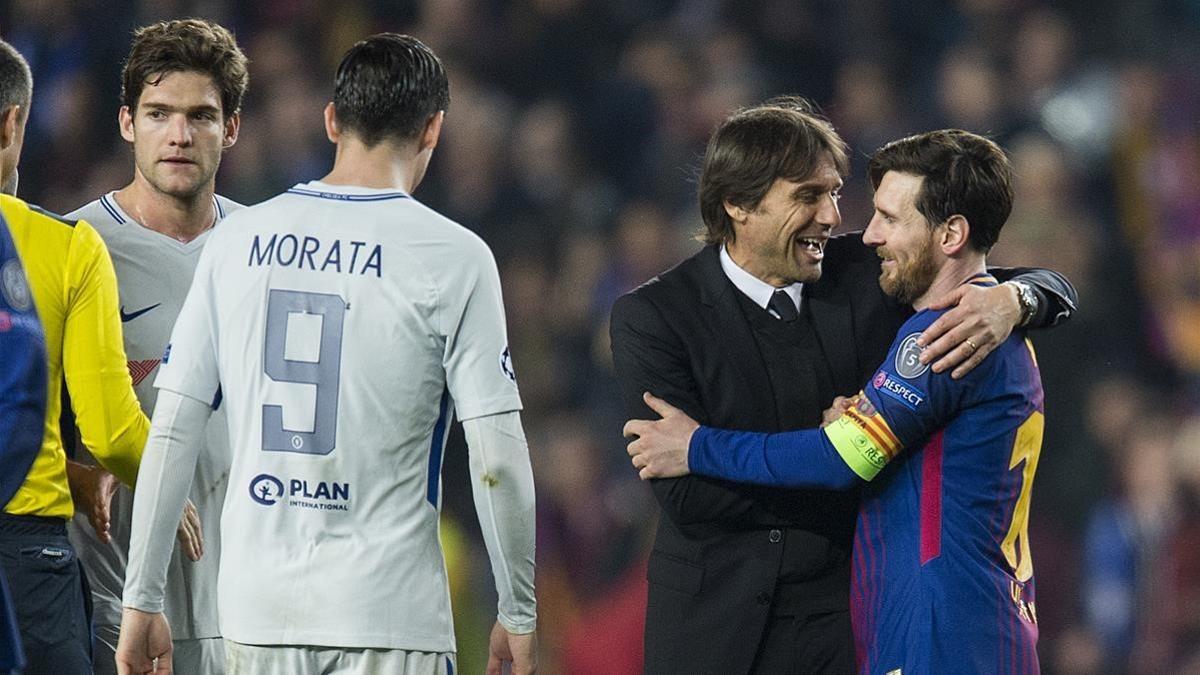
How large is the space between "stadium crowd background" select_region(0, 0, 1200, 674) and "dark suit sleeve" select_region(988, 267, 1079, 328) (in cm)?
373

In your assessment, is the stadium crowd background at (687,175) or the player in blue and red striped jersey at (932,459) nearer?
the player in blue and red striped jersey at (932,459)

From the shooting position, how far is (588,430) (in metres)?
7.63

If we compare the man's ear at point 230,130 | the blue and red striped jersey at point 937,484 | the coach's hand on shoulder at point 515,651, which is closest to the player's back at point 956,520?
the blue and red striped jersey at point 937,484

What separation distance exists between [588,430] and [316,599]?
474 cm

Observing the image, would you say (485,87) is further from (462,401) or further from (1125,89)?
(462,401)

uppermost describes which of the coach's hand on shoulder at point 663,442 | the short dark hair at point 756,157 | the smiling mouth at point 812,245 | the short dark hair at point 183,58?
the short dark hair at point 183,58

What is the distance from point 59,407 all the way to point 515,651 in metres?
1.14

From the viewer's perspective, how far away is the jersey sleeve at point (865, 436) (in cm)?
308

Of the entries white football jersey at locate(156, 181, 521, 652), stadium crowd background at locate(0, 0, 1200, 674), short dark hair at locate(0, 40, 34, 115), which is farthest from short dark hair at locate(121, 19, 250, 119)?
stadium crowd background at locate(0, 0, 1200, 674)

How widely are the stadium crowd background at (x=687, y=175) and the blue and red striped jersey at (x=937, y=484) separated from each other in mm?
3926

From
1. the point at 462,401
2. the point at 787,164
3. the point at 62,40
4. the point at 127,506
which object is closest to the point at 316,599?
the point at 462,401

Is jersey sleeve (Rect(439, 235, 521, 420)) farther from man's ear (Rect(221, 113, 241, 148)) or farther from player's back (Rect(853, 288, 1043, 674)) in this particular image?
man's ear (Rect(221, 113, 241, 148))

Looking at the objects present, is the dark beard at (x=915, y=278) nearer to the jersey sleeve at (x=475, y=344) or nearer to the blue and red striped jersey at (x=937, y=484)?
the blue and red striped jersey at (x=937, y=484)

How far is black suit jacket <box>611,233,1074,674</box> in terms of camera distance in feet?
10.8
